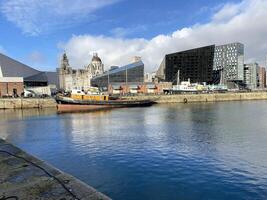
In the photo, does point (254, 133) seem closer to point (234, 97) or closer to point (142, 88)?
point (234, 97)

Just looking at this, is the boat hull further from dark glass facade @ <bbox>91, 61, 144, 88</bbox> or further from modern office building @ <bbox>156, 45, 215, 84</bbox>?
modern office building @ <bbox>156, 45, 215, 84</bbox>

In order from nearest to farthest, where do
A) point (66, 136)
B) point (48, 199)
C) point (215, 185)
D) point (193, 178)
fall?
point (48, 199) < point (215, 185) < point (193, 178) < point (66, 136)

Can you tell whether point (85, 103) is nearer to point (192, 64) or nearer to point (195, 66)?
point (195, 66)

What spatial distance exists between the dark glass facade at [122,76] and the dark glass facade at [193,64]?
3550cm

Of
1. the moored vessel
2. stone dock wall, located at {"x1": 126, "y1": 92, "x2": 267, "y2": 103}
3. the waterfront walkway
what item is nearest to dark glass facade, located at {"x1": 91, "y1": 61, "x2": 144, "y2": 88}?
stone dock wall, located at {"x1": 126, "y1": 92, "x2": 267, "y2": 103}

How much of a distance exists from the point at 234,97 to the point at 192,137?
306 ft

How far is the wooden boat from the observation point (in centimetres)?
7919

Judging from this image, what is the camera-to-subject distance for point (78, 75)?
656ft

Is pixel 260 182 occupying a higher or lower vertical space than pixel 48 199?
lower

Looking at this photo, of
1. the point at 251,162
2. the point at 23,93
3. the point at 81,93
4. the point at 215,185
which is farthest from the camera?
the point at 23,93

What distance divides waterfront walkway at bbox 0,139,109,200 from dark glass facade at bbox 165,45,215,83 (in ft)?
536

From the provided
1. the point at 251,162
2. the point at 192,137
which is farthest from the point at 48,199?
the point at 192,137

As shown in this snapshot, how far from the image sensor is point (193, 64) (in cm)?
17762

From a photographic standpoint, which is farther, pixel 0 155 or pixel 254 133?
pixel 254 133
